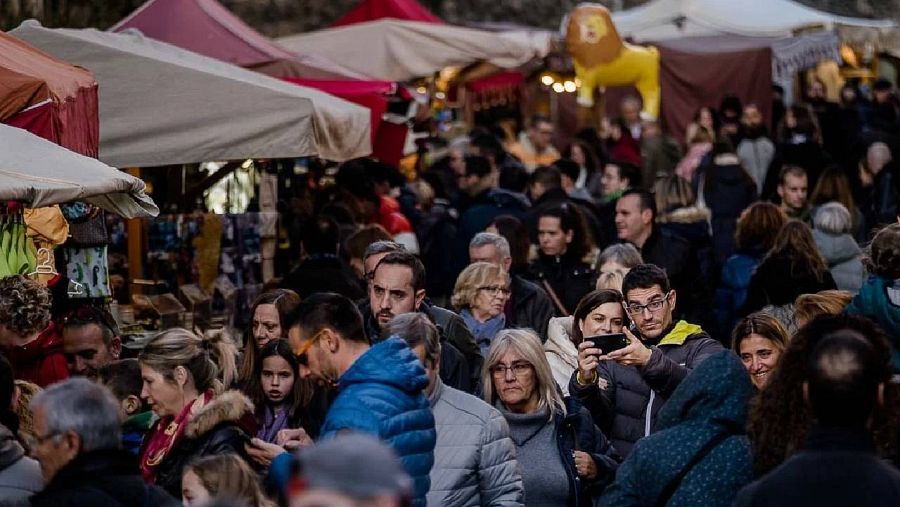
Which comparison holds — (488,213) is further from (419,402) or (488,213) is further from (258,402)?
(419,402)

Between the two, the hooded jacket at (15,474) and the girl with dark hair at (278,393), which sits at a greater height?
the hooded jacket at (15,474)

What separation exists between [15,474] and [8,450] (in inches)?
3.7

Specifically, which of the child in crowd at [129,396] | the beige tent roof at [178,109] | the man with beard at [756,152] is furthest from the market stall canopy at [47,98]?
the man with beard at [756,152]

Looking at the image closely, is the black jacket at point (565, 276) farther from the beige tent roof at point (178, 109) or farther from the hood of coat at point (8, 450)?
the hood of coat at point (8, 450)

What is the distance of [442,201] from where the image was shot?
17.6m

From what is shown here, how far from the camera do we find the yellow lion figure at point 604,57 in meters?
21.0

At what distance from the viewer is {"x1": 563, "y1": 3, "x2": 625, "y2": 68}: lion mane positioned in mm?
21000

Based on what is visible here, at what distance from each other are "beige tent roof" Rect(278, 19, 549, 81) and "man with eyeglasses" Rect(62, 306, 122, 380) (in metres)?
7.78

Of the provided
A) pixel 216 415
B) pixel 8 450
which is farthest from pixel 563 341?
pixel 8 450

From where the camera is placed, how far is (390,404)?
5.64 metres

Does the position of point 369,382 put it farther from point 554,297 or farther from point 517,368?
point 554,297

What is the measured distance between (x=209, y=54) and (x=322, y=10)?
15.7 metres

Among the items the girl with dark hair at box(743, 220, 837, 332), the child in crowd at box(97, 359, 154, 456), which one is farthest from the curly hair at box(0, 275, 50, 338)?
the girl with dark hair at box(743, 220, 837, 332)

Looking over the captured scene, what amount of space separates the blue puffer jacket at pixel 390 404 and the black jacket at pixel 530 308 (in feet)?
14.3
